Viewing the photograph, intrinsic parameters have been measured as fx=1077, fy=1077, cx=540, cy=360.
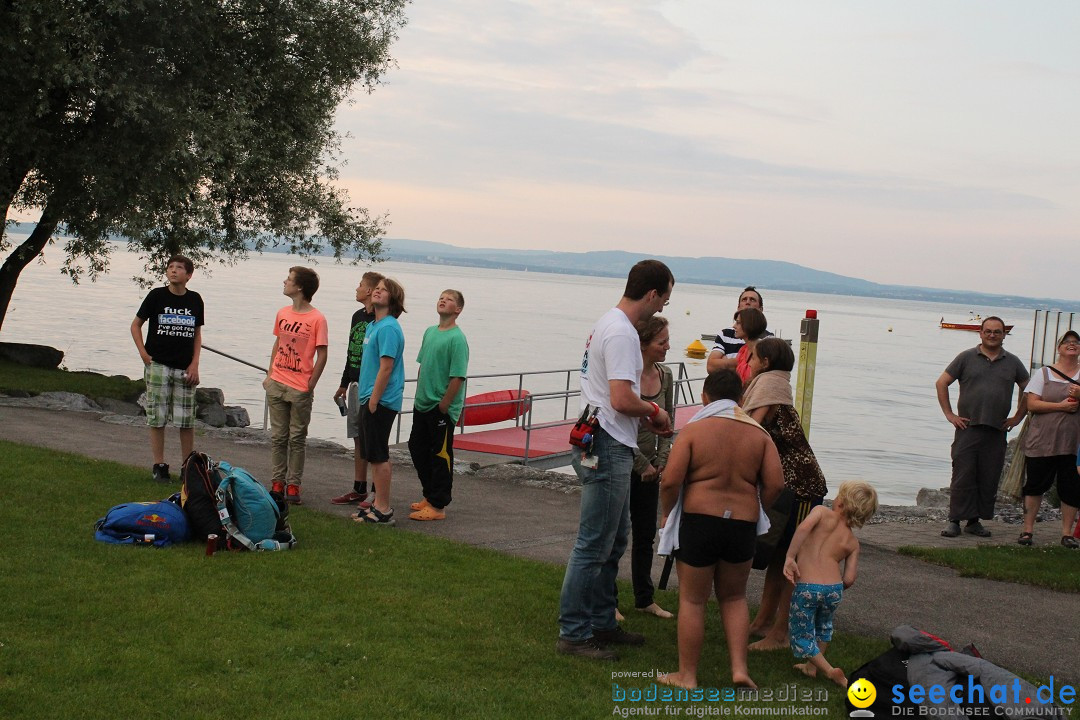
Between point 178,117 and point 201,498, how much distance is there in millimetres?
10262

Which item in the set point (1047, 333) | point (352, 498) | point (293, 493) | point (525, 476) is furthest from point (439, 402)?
point (1047, 333)

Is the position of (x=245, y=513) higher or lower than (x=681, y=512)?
Answer: lower

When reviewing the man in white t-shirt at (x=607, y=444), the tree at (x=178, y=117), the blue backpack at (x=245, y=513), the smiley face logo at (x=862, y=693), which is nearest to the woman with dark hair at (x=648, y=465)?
the man in white t-shirt at (x=607, y=444)

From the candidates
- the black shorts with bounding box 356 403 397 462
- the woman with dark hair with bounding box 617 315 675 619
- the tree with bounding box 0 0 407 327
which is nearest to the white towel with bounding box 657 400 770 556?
the woman with dark hair with bounding box 617 315 675 619

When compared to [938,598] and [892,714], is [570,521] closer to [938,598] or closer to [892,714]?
[938,598]

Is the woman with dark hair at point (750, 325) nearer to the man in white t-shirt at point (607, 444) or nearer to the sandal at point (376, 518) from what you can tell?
the man in white t-shirt at point (607, 444)

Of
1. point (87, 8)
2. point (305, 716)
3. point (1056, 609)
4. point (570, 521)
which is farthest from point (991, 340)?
point (87, 8)

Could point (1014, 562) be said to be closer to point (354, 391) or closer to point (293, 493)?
point (354, 391)

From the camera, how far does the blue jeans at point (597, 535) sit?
210 inches

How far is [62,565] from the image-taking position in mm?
6391

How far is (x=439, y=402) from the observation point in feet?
27.9

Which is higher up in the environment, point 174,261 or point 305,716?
point 174,261

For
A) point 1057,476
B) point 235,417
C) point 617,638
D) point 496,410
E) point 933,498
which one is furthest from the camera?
point 235,417

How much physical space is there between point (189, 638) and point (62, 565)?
156 centimetres
